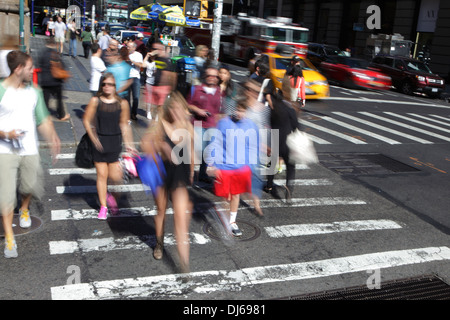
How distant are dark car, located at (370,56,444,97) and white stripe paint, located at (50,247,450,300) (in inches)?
799

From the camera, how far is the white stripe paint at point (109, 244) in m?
5.30

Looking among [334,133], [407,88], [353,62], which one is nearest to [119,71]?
[334,133]

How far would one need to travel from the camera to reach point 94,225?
236 inches

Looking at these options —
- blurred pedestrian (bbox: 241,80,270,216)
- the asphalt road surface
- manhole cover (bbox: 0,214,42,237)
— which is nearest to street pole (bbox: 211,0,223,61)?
the asphalt road surface

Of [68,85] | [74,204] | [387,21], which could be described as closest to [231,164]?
[74,204]

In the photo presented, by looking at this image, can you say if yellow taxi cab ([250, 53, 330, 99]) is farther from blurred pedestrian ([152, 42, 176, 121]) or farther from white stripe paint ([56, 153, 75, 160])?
white stripe paint ([56, 153, 75, 160])

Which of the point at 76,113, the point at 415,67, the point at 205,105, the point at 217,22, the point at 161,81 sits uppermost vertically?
the point at 217,22

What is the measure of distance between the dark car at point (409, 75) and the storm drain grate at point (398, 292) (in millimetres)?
21132

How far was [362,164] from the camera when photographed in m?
10.1

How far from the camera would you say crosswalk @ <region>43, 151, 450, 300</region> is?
4582 millimetres

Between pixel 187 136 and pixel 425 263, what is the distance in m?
3.27

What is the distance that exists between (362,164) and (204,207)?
15.2ft

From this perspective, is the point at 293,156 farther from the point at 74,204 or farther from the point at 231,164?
the point at 74,204

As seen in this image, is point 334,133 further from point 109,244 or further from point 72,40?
point 72,40
